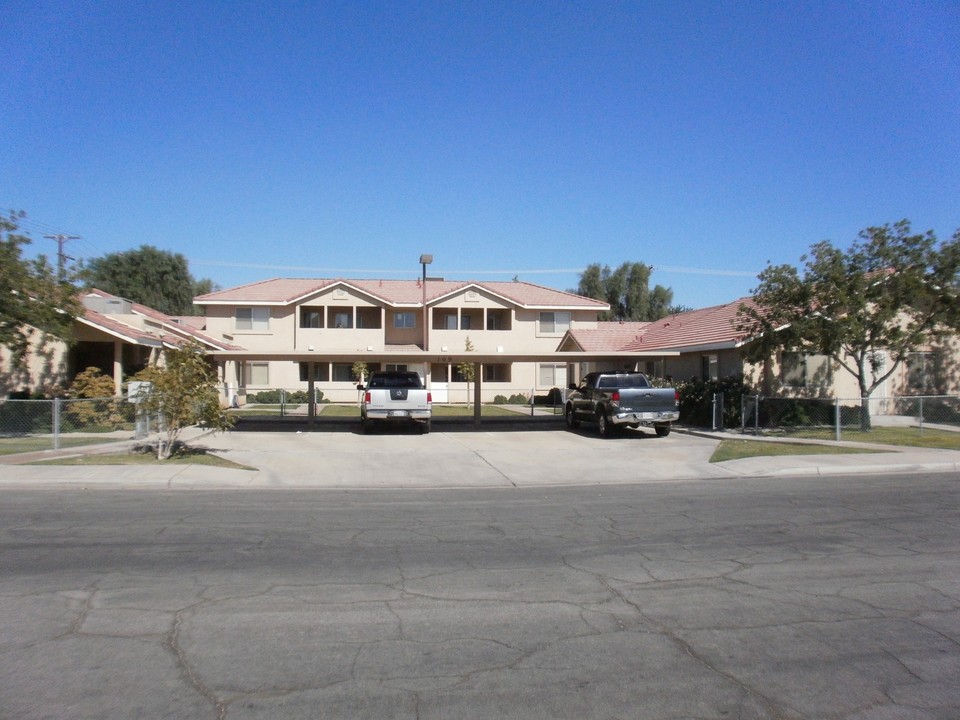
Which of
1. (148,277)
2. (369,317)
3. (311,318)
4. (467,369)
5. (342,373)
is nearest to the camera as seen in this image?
(467,369)

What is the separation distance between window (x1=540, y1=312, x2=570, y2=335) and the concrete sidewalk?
2430 centimetres

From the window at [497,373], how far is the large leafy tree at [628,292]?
26810mm

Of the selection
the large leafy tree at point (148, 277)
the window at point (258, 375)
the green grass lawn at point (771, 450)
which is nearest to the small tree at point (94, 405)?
the green grass lawn at point (771, 450)

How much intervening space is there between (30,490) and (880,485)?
49.0 feet

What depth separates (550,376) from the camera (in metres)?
47.5

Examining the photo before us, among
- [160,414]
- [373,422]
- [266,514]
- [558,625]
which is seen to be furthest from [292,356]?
[558,625]

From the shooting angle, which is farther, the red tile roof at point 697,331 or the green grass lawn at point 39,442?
the red tile roof at point 697,331

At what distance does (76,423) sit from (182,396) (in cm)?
845

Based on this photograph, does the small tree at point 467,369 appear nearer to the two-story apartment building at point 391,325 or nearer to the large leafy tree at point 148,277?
the two-story apartment building at point 391,325

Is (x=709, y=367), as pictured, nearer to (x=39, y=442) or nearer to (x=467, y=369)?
(x=467, y=369)

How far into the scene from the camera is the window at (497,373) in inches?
1876

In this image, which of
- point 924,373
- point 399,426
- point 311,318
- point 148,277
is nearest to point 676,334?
point 924,373

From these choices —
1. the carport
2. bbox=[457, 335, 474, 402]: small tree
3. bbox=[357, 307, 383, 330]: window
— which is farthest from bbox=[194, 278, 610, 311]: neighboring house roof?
the carport

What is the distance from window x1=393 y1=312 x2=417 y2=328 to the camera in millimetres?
47094
